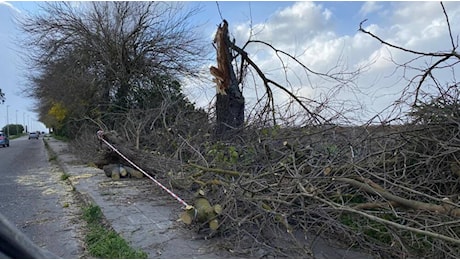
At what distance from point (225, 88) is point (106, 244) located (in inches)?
239

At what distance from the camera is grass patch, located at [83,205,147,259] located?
4129 millimetres

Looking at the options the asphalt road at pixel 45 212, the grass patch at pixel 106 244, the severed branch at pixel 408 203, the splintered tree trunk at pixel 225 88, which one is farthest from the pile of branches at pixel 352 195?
the splintered tree trunk at pixel 225 88

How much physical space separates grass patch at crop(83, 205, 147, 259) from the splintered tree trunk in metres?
4.70

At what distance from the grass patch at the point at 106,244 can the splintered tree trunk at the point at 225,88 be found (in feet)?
15.4

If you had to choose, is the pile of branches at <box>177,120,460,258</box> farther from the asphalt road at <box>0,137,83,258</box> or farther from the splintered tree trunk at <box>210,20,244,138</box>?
the splintered tree trunk at <box>210,20,244,138</box>

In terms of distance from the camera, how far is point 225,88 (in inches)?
392

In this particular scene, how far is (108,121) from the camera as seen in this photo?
612 inches

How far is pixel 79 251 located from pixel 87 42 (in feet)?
44.4

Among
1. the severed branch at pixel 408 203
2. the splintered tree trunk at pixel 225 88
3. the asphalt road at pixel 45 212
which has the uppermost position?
the splintered tree trunk at pixel 225 88

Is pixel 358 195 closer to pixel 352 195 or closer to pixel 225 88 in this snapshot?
pixel 352 195

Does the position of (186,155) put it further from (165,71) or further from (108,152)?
(165,71)

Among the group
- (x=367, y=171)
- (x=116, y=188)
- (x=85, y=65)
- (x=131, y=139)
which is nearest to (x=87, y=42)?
(x=85, y=65)

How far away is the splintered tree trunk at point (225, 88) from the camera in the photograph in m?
9.79

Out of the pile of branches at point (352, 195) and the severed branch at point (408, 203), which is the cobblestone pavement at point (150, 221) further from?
the severed branch at point (408, 203)
